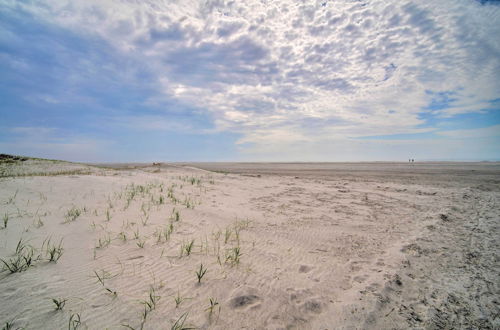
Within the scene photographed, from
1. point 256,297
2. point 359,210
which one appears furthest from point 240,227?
point 359,210

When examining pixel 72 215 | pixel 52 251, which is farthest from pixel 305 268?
pixel 72 215

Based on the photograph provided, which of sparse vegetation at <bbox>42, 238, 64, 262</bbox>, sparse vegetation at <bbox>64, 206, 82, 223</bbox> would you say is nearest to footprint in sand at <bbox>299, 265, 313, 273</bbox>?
sparse vegetation at <bbox>42, 238, 64, 262</bbox>

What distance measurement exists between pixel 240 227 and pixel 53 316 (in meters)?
3.40

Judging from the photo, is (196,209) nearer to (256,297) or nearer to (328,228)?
(328,228)

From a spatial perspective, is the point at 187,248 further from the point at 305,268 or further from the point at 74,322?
the point at 305,268

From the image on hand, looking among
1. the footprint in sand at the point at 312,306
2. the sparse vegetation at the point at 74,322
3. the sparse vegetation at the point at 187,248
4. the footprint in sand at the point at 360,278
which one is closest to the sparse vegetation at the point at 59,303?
the sparse vegetation at the point at 74,322

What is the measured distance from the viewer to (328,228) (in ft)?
17.3

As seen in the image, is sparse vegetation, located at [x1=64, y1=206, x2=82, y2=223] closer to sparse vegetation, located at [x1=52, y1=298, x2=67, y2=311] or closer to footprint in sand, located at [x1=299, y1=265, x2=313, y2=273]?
sparse vegetation, located at [x1=52, y1=298, x2=67, y2=311]

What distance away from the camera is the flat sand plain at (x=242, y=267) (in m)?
2.28

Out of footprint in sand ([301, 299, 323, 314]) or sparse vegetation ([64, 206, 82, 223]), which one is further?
sparse vegetation ([64, 206, 82, 223])

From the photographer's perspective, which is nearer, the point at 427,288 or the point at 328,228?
the point at 427,288

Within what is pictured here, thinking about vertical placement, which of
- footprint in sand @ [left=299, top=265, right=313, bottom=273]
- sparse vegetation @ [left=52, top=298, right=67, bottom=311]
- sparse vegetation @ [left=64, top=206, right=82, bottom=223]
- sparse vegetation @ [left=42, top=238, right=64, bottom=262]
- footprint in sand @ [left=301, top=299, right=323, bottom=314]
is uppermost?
sparse vegetation @ [left=64, top=206, right=82, bottom=223]

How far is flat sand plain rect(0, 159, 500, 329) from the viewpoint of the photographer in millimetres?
2277

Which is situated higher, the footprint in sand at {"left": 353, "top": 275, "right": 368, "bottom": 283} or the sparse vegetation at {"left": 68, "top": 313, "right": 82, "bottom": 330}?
the sparse vegetation at {"left": 68, "top": 313, "right": 82, "bottom": 330}
